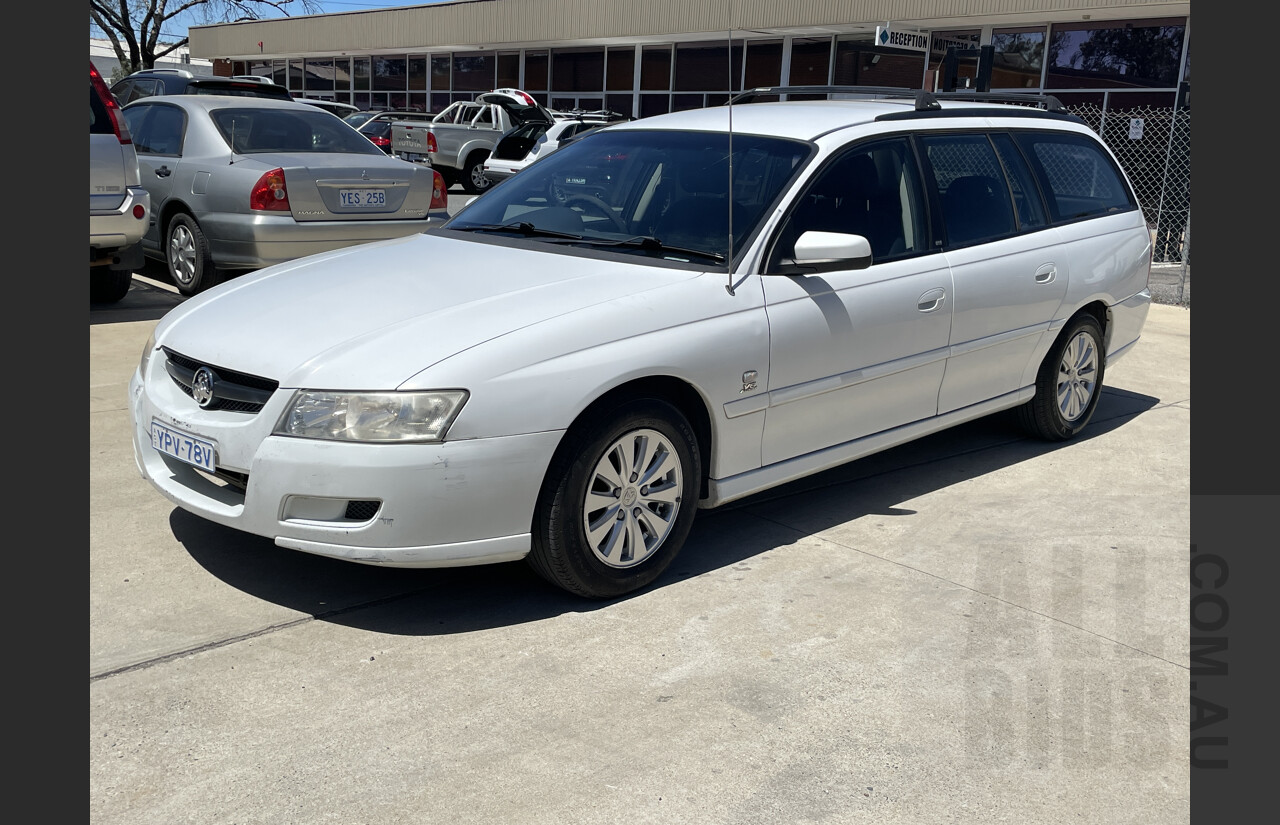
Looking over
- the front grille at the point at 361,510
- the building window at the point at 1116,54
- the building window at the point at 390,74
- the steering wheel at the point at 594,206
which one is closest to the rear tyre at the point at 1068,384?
the steering wheel at the point at 594,206

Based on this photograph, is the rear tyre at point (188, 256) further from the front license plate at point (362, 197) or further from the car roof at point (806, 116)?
the car roof at point (806, 116)

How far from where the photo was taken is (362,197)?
29.2 ft

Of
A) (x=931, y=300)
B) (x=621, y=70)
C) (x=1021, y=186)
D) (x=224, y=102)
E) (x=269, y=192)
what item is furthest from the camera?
(x=621, y=70)

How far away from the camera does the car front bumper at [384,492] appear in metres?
3.48

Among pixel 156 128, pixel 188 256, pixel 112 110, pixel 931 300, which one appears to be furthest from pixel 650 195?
pixel 156 128

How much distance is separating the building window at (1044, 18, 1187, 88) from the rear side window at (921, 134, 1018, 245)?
1734cm

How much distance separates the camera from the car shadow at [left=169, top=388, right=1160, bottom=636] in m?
3.88

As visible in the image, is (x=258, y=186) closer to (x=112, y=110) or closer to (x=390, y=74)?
(x=112, y=110)

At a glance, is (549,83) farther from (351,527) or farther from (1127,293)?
(351,527)

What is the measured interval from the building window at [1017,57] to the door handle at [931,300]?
63.5ft

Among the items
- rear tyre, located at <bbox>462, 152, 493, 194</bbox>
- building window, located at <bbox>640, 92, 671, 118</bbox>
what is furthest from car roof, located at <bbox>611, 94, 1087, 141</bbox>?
building window, located at <bbox>640, 92, 671, 118</bbox>

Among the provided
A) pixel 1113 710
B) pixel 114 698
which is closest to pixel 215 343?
pixel 114 698

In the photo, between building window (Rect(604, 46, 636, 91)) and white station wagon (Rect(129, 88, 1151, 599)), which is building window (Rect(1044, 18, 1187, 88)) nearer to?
building window (Rect(604, 46, 636, 91))

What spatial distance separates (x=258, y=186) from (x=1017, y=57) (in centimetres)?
1843
